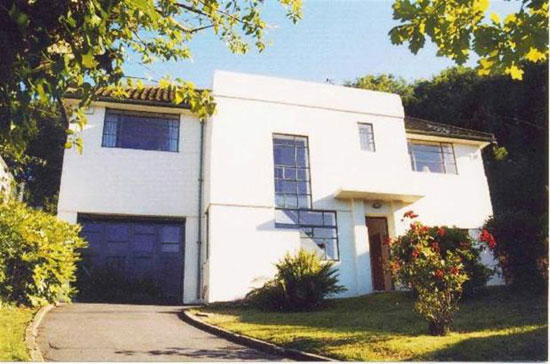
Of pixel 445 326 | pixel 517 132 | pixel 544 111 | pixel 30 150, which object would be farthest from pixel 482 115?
pixel 30 150

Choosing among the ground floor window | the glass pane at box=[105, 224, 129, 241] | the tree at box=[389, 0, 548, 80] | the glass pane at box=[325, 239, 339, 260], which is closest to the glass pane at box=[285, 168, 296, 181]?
the ground floor window

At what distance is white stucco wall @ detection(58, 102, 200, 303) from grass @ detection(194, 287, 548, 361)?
450cm

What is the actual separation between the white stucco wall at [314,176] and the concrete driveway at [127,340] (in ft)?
12.4

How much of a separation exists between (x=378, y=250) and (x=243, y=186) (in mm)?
6344

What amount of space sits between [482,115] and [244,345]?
23.9m

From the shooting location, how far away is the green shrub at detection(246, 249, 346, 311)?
11203mm

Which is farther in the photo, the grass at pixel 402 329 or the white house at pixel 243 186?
the white house at pixel 243 186

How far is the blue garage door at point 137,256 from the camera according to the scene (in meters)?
14.0

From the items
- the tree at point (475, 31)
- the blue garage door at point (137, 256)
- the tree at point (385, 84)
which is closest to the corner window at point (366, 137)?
the blue garage door at point (137, 256)

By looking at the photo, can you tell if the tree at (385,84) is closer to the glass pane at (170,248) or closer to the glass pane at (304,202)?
the glass pane at (304,202)

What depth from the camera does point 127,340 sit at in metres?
7.16

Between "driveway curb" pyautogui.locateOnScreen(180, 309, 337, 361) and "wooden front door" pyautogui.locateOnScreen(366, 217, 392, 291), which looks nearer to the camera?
"driveway curb" pyautogui.locateOnScreen(180, 309, 337, 361)

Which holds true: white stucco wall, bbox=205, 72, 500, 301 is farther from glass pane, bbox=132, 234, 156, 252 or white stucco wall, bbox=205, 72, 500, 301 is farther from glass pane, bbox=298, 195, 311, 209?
glass pane, bbox=132, 234, 156, 252

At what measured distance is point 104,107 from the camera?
15.5 meters
